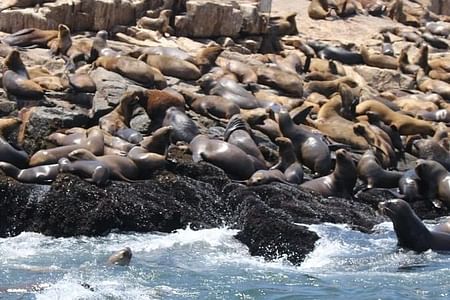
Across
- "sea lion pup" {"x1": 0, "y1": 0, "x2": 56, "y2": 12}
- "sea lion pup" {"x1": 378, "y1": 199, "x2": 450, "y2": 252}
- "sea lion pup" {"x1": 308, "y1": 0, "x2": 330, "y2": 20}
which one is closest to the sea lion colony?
"sea lion pup" {"x1": 0, "y1": 0, "x2": 56, "y2": 12}

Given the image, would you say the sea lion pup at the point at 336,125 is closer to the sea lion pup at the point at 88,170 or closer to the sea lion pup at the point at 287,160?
the sea lion pup at the point at 287,160

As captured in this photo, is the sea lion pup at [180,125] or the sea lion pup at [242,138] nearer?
the sea lion pup at [242,138]

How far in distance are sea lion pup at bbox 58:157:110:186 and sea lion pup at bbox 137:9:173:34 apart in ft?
29.6

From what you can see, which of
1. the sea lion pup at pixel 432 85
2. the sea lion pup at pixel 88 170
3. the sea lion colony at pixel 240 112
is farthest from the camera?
the sea lion pup at pixel 432 85

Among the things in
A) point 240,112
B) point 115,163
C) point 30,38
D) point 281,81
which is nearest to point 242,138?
point 240,112

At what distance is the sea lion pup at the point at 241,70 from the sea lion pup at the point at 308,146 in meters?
3.33

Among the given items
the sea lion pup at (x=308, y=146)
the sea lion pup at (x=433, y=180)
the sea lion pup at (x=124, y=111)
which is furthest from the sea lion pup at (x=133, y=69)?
the sea lion pup at (x=433, y=180)

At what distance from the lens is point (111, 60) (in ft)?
54.9

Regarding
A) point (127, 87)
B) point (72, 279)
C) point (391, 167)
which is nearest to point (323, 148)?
point (391, 167)

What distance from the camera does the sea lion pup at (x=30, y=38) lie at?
1808 centimetres

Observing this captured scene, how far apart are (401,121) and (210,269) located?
25.4 feet

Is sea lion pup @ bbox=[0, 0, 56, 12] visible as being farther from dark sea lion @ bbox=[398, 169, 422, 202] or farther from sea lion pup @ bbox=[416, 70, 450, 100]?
dark sea lion @ bbox=[398, 169, 422, 202]

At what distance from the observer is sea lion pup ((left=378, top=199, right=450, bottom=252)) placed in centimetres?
1147

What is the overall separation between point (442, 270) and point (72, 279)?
3766mm
